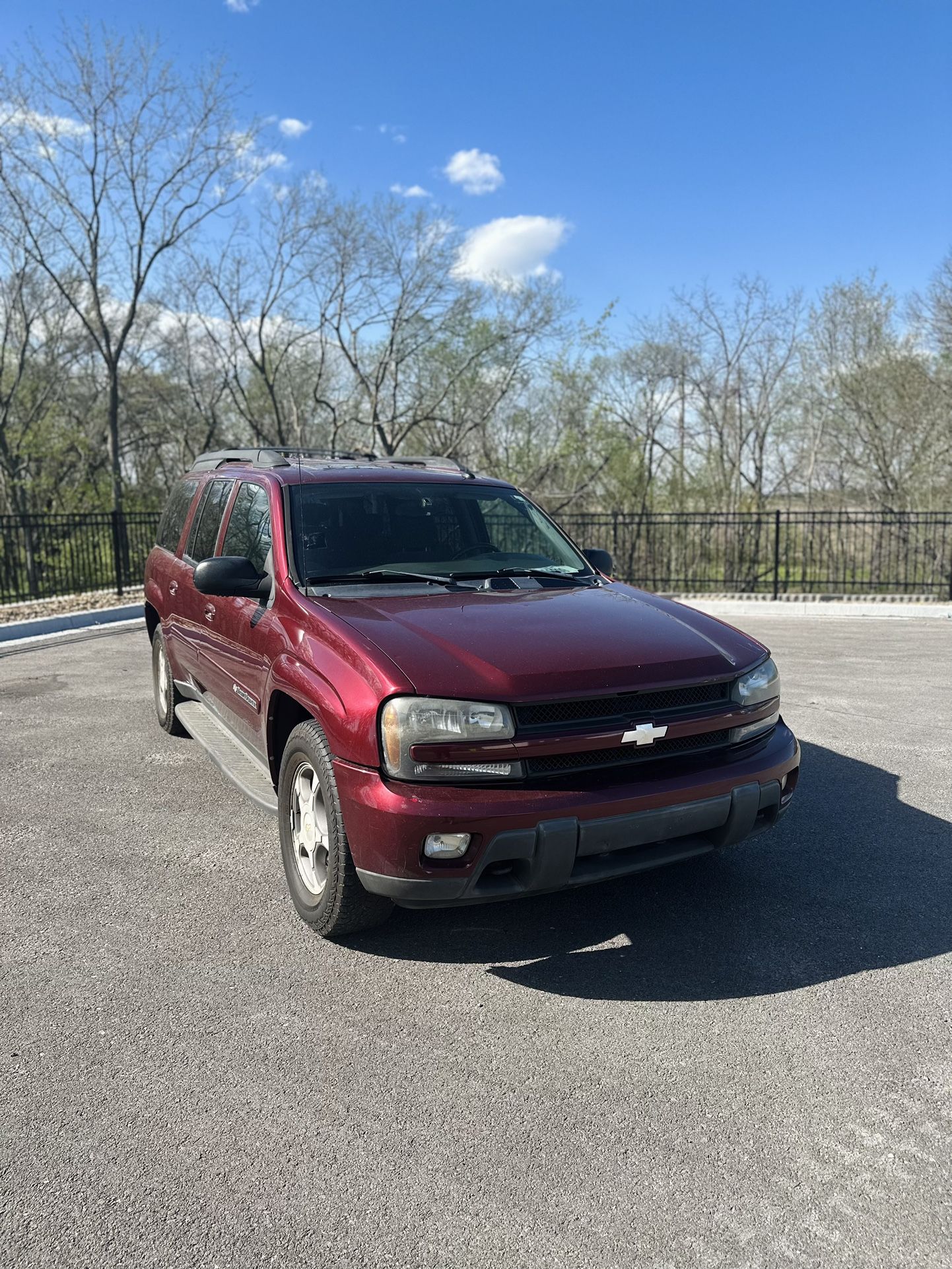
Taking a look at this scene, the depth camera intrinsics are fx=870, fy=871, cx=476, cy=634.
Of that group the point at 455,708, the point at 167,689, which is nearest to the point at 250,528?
the point at 455,708

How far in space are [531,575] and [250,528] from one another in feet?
4.92

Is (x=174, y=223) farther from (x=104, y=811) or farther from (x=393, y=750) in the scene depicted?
(x=393, y=750)

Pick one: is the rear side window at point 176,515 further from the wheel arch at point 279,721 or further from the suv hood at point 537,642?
the suv hood at point 537,642

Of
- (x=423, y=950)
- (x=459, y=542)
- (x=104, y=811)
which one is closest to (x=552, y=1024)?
(x=423, y=950)

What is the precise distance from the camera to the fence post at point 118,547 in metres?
15.7

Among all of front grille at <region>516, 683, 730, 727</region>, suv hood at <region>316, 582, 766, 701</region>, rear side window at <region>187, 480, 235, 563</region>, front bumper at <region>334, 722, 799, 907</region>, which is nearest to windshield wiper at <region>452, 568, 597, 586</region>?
suv hood at <region>316, 582, 766, 701</region>

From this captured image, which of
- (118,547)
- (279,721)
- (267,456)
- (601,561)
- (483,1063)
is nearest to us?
(483,1063)

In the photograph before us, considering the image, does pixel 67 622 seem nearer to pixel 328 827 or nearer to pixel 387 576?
pixel 387 576

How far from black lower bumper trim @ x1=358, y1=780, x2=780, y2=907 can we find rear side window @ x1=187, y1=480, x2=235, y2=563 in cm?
281

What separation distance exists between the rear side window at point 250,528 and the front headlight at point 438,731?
158cm

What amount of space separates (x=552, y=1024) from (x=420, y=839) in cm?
76

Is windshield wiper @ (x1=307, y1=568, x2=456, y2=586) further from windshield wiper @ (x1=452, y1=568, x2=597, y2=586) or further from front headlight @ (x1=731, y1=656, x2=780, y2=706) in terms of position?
front headlight @ (x1=731, y1=656, x2=780, y2=706)

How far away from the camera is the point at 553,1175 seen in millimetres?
2227

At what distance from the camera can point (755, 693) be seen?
351 centimetres
